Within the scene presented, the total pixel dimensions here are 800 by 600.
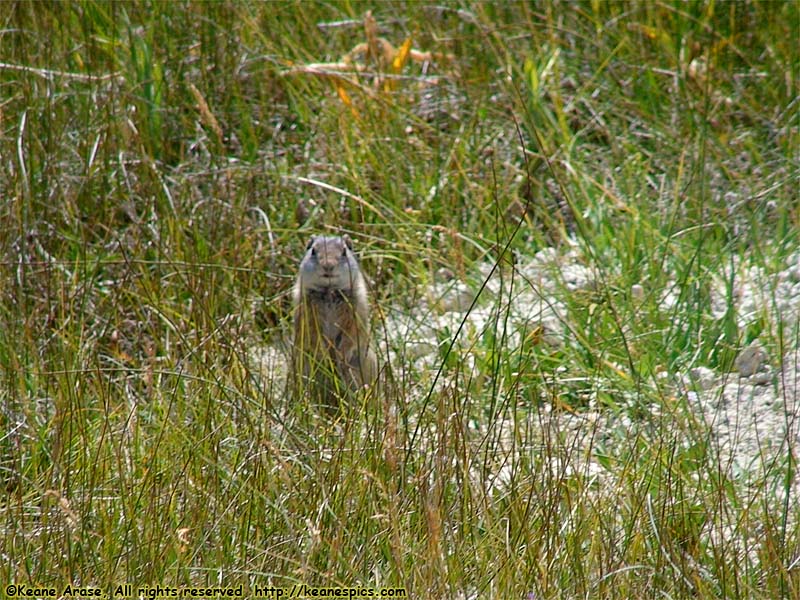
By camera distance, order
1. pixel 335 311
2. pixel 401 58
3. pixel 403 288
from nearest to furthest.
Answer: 1. pixel 335 311
2. pixel 403 288
3. pixel 401 58

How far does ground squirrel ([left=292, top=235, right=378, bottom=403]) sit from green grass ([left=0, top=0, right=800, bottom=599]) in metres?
0.13

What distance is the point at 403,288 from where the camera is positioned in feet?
16.2

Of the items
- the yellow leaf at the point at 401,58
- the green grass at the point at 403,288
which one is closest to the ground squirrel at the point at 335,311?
the green grass at the point at 403,288

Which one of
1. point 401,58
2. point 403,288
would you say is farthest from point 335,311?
point 401,58

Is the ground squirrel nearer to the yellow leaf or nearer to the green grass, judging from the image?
the green grass

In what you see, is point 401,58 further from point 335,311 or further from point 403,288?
point 335,311

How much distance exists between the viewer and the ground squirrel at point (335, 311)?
4309 millimetres

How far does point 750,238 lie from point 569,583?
226cm

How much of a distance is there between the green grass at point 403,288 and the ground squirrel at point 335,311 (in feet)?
0.44

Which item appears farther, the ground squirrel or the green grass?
the ground squirrel

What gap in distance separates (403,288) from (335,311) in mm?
473

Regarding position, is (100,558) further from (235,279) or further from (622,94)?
(622,94)

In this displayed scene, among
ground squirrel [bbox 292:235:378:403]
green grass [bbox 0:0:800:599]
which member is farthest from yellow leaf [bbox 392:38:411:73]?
ground squirrel [bbox 292:235:378:403]

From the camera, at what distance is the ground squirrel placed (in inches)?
170
